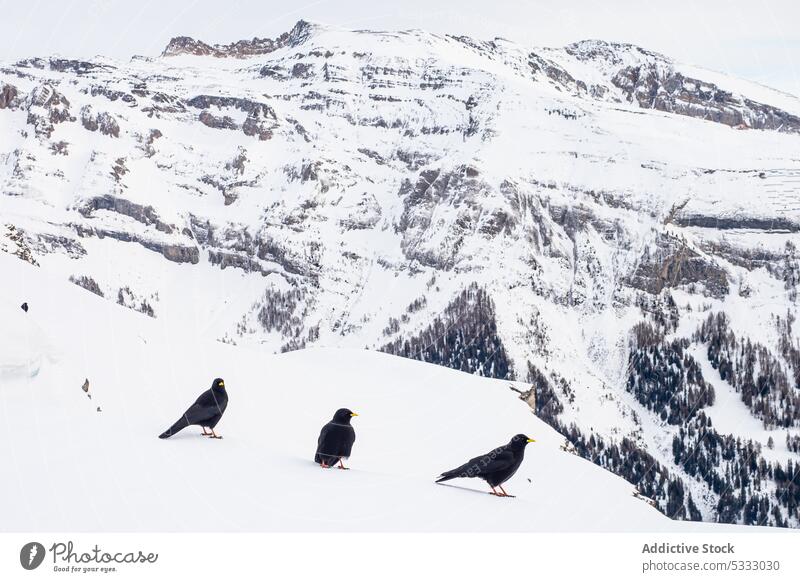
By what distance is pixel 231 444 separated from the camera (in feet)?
50.8

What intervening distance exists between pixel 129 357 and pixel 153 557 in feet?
78.0

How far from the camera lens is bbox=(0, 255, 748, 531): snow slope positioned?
34.0ft

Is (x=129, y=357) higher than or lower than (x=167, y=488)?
lower

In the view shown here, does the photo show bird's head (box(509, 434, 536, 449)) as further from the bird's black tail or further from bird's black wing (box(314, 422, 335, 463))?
the bird's black tail

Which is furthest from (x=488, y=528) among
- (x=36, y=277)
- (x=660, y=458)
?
(x=660, y=458)

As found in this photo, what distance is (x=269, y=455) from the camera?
49.8 feet

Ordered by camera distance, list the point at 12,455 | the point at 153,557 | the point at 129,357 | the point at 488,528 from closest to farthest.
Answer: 1. the point at 153,557
2. the point at 488,528
3. the point at 12,455
4. the point at 129,357

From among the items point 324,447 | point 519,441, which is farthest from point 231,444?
point 519,441

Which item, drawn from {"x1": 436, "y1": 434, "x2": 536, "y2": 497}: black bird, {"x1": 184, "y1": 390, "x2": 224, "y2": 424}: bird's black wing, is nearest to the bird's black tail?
{"x1": 184, "y1": 390, "x2": 224, "y2": 424}: bird's black wing

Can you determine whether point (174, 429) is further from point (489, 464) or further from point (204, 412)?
point (489, 464)

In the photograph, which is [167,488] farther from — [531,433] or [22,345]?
[531,433]

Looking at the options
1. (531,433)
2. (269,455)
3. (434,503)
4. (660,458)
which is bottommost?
(660,458)
